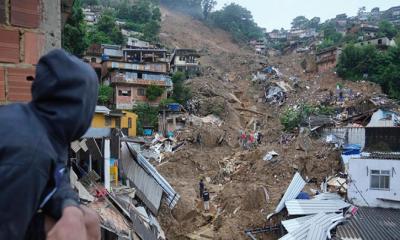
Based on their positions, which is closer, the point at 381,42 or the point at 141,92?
the point at 141,92

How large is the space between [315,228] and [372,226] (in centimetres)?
137

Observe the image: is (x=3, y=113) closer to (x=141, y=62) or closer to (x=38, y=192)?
(x=38, y=192)

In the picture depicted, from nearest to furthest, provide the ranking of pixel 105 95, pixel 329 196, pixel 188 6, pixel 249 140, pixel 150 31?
pixel 329 196 < pixel 249 140 < pixel 105 95 < pixel 150 31 < pixel 188 6

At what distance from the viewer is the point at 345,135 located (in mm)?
19812

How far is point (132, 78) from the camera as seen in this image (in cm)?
3130

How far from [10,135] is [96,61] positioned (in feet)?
114

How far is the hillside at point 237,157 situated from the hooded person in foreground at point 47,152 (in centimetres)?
1210

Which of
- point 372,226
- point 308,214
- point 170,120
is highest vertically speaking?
point 170,120

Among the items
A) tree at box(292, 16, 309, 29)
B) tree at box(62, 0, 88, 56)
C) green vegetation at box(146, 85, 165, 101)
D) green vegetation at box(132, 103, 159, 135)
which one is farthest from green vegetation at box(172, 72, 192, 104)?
tree at box(292, 16, 309, 29)

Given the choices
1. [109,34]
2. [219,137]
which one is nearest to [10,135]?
[219,137]

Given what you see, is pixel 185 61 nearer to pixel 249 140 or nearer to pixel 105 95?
pixel 105 95

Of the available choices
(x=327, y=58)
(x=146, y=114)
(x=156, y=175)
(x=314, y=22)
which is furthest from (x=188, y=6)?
(x=156, y=175)

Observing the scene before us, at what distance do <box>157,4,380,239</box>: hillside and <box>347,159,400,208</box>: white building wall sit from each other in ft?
11.4

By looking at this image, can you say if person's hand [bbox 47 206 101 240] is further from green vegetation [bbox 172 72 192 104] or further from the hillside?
green vegetation [bbox 172 72 192 104]
